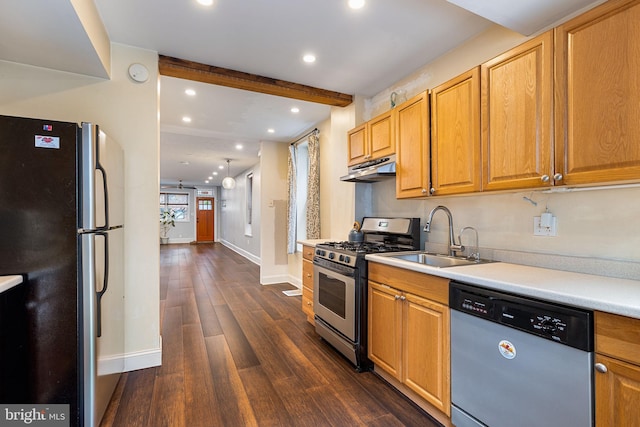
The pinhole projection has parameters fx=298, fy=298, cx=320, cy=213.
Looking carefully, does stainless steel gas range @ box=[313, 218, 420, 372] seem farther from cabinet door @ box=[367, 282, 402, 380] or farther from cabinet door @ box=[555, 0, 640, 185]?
cabinet door @ box=[555, 0, 640, 185]

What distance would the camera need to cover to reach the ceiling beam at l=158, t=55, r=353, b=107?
259 cm

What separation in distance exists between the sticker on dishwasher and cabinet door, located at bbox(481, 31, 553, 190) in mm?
830

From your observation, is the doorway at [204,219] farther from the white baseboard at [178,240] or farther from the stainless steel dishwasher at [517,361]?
the stainless steel dishwasher at [517,361]

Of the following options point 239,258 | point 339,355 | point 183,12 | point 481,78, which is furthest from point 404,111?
point 239,258

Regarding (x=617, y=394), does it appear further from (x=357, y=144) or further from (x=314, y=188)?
(x=314, y=188)

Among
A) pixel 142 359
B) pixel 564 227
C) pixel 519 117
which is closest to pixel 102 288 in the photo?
pixel 142 359

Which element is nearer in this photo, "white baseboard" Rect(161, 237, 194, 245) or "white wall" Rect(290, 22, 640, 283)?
"white wall" Rect(290, 22, 640, 283)

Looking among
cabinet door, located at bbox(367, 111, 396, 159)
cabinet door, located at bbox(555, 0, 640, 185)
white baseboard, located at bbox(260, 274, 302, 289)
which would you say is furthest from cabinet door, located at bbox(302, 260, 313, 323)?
cabinet door, located at bbox(555, 0, 640, 185)

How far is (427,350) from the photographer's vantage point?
1804mm

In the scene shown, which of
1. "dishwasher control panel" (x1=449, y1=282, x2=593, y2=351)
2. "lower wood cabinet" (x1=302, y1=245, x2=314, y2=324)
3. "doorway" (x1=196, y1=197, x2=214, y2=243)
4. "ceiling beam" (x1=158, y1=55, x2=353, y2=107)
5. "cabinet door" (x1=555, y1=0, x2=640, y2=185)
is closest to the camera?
"dishwasher control panel" (x1=449, y1=282, x2=593, y2=351)

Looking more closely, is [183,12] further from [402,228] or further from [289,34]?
[402,228]

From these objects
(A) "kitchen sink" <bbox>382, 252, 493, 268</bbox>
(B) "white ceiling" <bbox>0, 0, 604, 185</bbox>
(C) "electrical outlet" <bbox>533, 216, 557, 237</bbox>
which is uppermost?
(B) "white ceiling" <bbox>0, 0, 604, 185</bbox>

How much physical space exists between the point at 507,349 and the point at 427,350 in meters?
0.51

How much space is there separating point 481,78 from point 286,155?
13.4 feet
